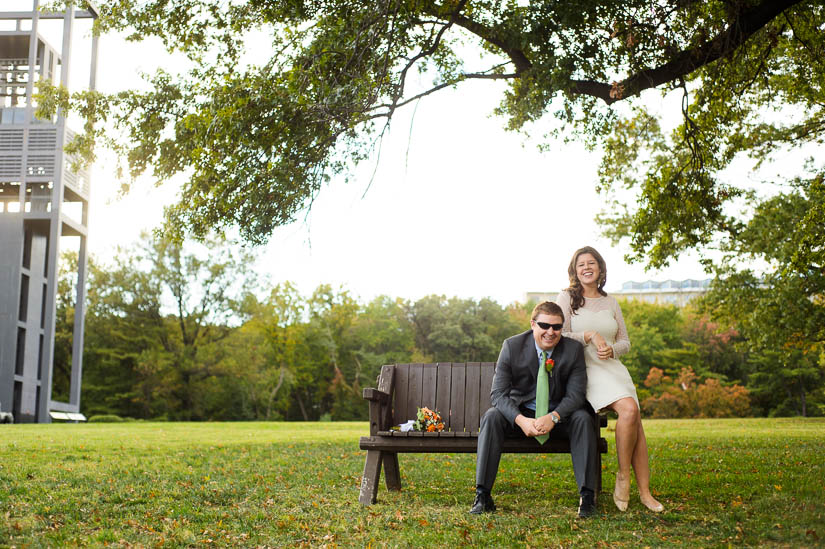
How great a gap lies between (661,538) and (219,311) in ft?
136

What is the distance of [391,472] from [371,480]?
651 mm

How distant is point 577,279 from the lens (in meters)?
5.69

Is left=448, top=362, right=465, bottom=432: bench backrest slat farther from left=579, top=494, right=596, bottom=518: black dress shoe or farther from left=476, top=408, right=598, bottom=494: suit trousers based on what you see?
left=579, top=494, right=596, bottom=518: black dress shoe

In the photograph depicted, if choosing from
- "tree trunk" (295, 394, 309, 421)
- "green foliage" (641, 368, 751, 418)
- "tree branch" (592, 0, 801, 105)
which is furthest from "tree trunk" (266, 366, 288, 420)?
"tree branch" (592, 0, 801, 105)

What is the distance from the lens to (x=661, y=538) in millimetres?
4180

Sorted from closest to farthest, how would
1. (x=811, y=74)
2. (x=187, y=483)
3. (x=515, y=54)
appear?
(x=187, y=483) < (x=515, y=54) < (x=811, y=74)

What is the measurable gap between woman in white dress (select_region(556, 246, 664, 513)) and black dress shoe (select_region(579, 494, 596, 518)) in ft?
1.00

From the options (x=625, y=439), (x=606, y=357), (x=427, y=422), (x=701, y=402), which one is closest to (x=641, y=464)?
(x=625, y=439)

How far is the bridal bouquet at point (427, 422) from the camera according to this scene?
6199 millimetres

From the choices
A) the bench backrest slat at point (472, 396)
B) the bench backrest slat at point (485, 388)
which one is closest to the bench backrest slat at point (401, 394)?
the bench backrest slat at point (472, 396)

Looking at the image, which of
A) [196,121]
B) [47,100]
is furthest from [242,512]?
[47,100]

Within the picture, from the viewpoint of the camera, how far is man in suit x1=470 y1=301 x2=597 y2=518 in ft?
16.6

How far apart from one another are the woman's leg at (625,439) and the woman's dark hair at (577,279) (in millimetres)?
790

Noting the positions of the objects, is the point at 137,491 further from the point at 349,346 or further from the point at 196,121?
the point at 349,346
